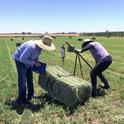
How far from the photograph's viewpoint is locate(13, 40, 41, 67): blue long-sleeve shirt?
8906 mm

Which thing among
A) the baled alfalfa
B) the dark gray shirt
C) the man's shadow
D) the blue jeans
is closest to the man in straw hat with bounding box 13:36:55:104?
the blue jeans

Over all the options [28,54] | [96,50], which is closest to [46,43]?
[28,54]

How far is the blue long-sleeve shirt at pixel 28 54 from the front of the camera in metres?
8.91

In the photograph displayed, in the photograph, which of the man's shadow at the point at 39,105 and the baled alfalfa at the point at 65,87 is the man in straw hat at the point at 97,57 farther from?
the man's shadow at the point at 39,105

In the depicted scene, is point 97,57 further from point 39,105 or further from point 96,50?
point 39,105

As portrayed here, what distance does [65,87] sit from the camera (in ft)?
29.9

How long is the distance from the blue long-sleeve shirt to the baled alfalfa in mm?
1043

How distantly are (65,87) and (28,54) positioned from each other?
54.5 inches

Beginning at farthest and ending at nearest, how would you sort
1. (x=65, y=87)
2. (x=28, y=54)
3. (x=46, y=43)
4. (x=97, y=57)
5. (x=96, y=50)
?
(x=97, y=57) < (x=96, y=50) < (x=65, y=87) < (x=28, y=54) < (x=46, y=43)

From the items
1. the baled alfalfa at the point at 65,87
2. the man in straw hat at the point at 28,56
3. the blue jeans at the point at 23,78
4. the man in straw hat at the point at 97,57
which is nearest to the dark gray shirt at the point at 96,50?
the man in straw hat at the point at 97,57

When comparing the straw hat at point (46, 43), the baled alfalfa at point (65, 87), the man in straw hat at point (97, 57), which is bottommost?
the baled alfalfa at point (65, 87)

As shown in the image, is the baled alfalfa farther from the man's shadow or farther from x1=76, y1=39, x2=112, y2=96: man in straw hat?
x1=76, y1=39, x2=112, y2=96: man in straw hat

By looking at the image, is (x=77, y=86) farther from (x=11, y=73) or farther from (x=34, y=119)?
(x=11, y=73)

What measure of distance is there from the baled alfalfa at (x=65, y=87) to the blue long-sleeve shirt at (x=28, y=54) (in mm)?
1043
